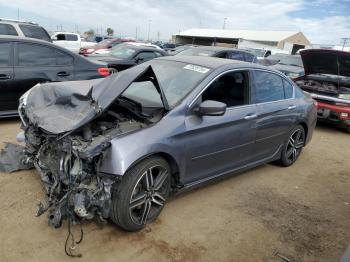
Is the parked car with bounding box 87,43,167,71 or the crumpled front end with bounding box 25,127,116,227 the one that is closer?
the crumpled front end with bounding box 25,127,116,227

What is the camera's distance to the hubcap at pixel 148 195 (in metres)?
3.37

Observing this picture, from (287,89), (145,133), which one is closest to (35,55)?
(145,133)

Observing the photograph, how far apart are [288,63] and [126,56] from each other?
6.62m

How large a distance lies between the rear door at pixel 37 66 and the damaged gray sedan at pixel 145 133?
2025 millimetres

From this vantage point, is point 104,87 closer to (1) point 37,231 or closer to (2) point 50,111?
(2) point 50,111

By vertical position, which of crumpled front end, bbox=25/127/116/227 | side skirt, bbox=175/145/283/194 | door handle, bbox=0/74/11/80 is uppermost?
door handle, bbox=0/74/11/80

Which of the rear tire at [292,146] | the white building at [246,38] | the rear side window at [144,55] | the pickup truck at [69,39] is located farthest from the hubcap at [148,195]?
the white building at [246,38]

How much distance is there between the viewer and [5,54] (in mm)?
6059

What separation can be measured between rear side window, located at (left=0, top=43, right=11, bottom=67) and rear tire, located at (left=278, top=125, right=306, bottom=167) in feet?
15.8

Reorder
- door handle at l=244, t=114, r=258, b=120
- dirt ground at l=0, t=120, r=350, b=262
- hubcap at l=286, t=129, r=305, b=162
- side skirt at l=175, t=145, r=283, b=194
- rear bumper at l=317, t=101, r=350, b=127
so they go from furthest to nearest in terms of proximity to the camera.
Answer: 1. rear bumper at l=317, t=101, r=350, b=127
2. hubcap at l=286, t=129, r=305, b=162
3. door handle at l=244, t=114, r=258, b=120
4. side skirt at l=175, t=145, r=283, b=194
5. dirt ground at l=0, t=120, r=350, b=262

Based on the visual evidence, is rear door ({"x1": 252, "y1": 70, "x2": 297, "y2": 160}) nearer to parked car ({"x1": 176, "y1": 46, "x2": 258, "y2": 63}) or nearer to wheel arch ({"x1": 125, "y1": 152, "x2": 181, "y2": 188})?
wheel arch ({"x1": 125, "y1": 152, "x2": 181, "y2": 188})

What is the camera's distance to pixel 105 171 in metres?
3.08

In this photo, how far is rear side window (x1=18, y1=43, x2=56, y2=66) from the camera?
20.5 feet

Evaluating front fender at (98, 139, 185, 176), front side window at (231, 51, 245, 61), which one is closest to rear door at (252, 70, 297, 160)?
front fender at (98, 139, 185, 176)
